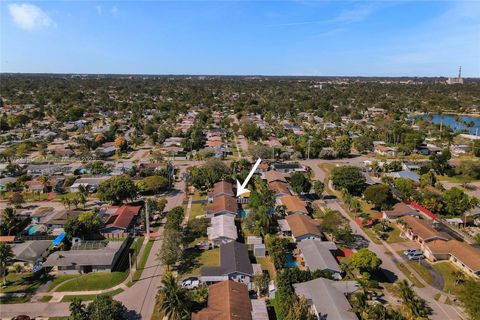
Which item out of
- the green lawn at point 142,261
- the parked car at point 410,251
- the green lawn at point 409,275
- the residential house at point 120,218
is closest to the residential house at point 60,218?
the residential house at point 120,218

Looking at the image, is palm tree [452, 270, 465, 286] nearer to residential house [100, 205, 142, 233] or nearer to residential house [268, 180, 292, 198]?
residential house [268, 180, 292, 198]

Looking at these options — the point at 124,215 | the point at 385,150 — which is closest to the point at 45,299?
the point at 124,215

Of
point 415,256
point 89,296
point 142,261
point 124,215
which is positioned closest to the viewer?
point 89,296

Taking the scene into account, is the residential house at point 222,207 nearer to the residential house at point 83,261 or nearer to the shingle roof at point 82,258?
the shingle roof at point 82,258

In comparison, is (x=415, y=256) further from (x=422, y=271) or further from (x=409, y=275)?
(x=409, y=275)

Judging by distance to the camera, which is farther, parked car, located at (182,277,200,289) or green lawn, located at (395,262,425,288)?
green lawn, located at (395,262,425,288)

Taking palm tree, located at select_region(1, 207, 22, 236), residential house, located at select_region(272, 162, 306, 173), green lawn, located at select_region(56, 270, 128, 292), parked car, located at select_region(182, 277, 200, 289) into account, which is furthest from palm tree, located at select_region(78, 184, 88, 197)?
residential house, located at select_region(272, 162, 306, 173)
